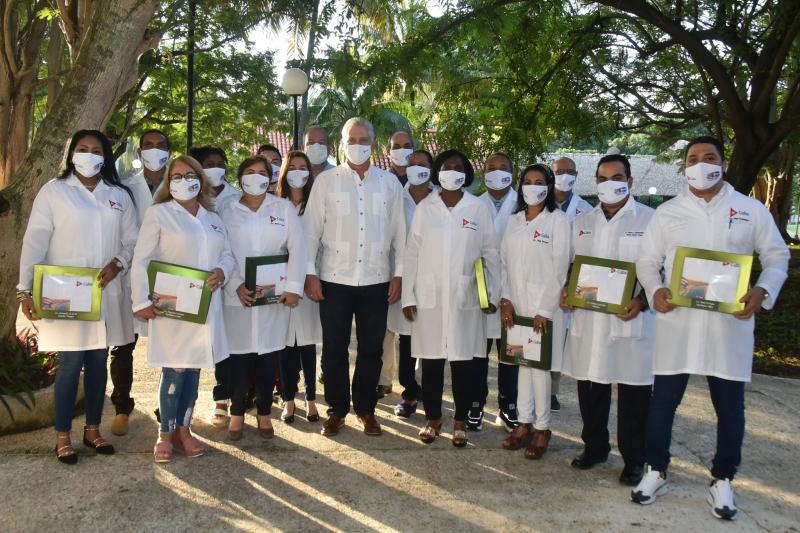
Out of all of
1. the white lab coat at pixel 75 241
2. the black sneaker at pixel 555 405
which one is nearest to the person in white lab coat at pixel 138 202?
the white lab coat at pixel 75 241

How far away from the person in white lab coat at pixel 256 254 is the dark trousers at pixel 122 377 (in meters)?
0.87

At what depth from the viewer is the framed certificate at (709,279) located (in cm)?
379

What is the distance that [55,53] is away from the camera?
1295 cm

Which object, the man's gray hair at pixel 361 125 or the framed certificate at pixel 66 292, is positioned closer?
the framed certificate at pixel 66 292

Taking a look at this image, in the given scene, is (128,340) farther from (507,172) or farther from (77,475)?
(507,172)

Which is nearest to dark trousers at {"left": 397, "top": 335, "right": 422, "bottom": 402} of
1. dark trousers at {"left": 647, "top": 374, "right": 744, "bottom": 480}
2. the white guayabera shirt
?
the white guayabera shirt

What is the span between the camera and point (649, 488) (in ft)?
13.6

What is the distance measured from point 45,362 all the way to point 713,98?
37.2 feet

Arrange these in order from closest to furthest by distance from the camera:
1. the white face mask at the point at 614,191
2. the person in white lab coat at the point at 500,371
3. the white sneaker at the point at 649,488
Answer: the white sneaker at the point at 649,488 < the white face mask at the point at 614,191 < the person in white lab coat at the point at 500,371

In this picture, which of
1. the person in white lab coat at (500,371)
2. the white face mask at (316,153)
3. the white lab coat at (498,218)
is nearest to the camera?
the white lab coat at (498,218)

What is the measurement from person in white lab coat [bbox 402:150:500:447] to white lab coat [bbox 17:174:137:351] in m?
2.06

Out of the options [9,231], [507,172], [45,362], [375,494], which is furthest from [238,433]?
[507,172]

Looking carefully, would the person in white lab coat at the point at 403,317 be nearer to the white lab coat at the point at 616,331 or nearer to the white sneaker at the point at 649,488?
the white lab coat at the point at 616,331

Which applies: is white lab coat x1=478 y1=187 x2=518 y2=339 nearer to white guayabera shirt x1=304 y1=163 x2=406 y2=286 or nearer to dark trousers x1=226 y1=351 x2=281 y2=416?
white guayabera shirt x1=304 y1=163 x2=406 y2=286
